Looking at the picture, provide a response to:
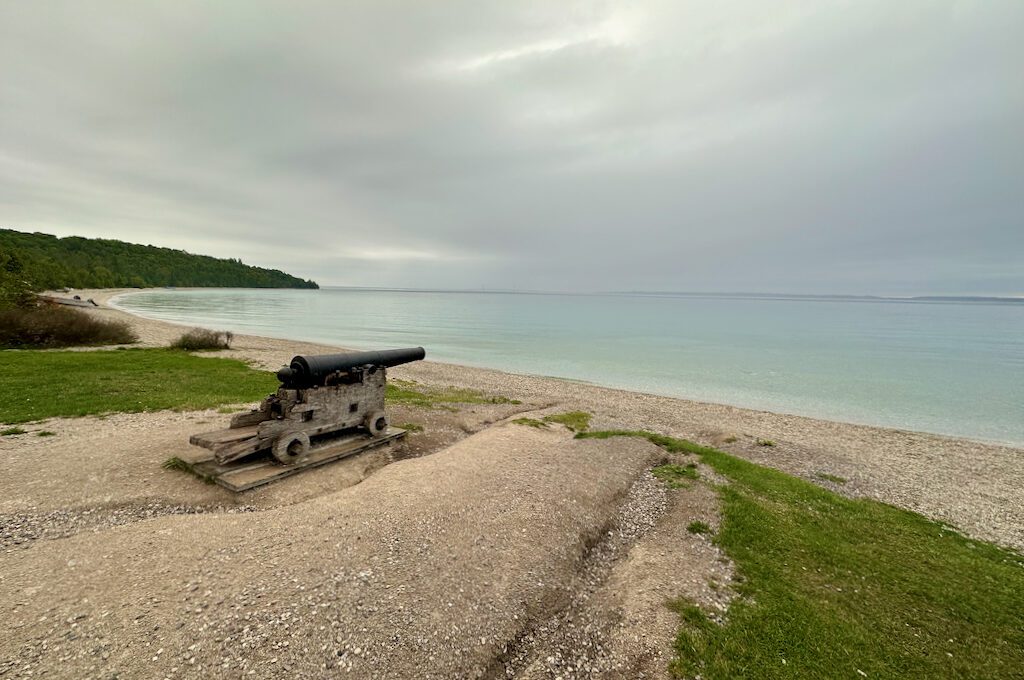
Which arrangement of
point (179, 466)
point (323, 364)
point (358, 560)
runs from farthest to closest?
1. point (323, 364)
2. point (179, 466)
3. point (358, 560)

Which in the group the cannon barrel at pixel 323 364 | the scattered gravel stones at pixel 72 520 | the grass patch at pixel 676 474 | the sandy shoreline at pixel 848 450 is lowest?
the sandy shoreline at pixel 848 450

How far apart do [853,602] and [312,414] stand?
32.5ft

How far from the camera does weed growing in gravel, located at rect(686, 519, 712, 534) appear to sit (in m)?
7.48

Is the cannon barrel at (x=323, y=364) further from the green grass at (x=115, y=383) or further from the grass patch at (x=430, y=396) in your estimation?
the green grass at (x=115, y=383)

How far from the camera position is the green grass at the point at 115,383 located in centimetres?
1237

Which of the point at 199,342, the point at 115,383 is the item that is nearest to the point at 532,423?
the point at 115,383

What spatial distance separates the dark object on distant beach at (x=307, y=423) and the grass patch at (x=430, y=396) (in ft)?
15.1

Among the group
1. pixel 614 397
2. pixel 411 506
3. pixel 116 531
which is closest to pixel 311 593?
pixel 411 506

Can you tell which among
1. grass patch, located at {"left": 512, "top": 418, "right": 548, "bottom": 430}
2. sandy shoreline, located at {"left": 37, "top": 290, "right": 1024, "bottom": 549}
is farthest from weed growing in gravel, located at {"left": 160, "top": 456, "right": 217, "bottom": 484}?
sandy shoreline, located at {"left": 37, "top": 290, "right": 1024, "bottom": 549}

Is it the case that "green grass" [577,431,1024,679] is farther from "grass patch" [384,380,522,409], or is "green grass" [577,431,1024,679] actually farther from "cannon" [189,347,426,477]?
"grass patch" [384,380,522,409]

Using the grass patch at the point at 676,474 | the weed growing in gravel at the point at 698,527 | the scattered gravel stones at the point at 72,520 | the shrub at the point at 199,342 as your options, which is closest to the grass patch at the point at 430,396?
the scattered gravel stones at the point at 72,520

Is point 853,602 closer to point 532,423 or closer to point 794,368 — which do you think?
point 532,423

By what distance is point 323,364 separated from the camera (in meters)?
9.37

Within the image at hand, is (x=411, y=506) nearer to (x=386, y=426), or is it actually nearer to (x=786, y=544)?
(x=386, y=426)
